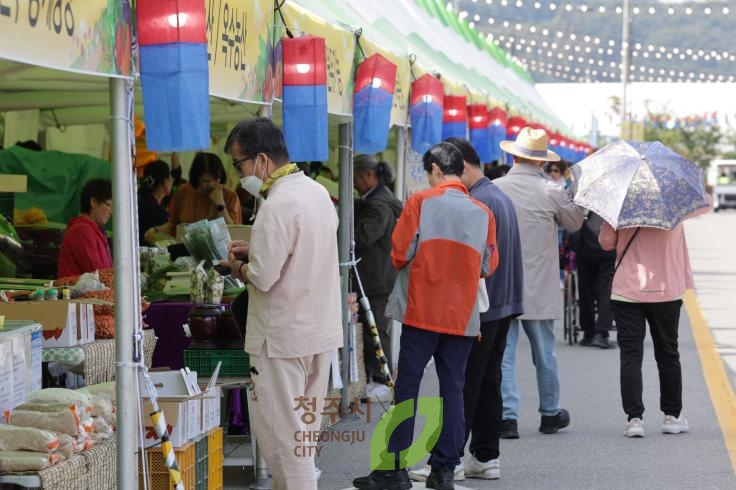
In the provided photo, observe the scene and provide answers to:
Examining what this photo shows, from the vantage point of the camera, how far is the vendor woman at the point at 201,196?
38.9 ft

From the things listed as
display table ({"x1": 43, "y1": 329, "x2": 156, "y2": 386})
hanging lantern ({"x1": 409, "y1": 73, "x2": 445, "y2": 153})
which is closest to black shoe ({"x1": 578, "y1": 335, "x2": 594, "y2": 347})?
hanging lantern ({"x1": 409, "y1": 73, "x2": 445, "y2": 153})

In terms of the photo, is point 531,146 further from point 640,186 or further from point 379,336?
point 379,336

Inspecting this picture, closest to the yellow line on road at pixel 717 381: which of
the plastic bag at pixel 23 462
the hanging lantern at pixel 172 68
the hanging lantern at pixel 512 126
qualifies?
the hanging lantern at pixel 512 126

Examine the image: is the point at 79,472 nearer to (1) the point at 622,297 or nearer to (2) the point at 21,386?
(2) the point at 21,386

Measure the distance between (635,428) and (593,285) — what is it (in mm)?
5239

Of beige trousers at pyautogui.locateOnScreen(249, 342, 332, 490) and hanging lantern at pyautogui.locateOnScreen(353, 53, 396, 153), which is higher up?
hanging lantern at pyautogui.locateOnScreen(353, 53, 396, 153)

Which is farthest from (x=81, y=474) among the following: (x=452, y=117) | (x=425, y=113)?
(x=452, y=117)

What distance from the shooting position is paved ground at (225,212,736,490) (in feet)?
25.0

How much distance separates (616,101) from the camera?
7744cm

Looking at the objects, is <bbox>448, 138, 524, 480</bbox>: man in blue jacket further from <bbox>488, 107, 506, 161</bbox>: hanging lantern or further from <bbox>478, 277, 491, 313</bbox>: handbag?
<bbox>488, 107, 506, 161</bbox>: hanging lantern

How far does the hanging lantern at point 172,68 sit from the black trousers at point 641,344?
434 centimetres

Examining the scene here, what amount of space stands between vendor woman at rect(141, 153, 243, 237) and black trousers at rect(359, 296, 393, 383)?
1967 mm

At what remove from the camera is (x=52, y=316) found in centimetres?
635

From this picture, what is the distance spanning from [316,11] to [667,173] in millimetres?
2640
